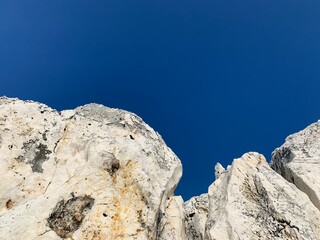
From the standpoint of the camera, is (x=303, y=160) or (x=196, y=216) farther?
(x=303, y=160)

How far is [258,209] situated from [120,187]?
8455mm

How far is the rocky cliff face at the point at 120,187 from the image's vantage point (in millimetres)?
19609

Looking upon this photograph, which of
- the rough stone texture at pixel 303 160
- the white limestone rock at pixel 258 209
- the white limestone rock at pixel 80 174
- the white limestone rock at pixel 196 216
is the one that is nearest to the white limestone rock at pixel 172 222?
the white limestone rock at pixel 80 174

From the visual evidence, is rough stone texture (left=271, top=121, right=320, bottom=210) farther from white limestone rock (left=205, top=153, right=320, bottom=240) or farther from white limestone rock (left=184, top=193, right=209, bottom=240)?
white limestone rock (left=184, top=193, right=209, bottom=240)

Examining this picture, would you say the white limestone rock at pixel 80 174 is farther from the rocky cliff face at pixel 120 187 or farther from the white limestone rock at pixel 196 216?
the white limestone rock at pixel 196 216

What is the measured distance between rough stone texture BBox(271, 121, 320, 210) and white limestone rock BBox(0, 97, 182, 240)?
26.8 feet

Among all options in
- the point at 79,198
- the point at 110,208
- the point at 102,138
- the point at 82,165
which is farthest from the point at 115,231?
the point at 102,138

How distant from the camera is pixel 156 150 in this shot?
1013 inches

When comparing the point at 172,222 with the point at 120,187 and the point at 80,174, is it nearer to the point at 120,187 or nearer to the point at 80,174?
the point at 120,187

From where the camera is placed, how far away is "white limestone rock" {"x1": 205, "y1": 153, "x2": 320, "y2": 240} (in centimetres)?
2044

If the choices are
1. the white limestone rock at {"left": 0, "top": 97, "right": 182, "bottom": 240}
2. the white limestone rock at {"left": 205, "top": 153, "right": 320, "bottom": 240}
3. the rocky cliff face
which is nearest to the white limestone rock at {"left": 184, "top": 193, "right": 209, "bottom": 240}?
the rocky cliff face

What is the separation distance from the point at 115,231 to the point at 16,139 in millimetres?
9194

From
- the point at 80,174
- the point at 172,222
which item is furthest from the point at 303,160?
the point at 80,174

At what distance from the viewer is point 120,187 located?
21.5m
